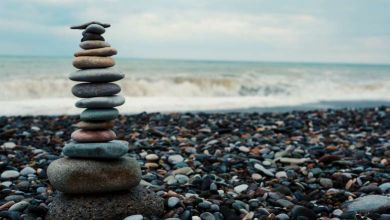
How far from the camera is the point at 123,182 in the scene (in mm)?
4508

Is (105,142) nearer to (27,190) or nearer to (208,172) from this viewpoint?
(27,190)

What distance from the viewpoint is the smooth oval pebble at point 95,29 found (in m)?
4.61

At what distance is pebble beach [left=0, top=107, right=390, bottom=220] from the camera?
193 inches

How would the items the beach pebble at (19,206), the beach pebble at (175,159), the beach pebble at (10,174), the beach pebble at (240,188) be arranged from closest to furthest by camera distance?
the beach pebble at (19,206), the beach pebble at (240,188), the beach pebble at (10,174), the beach pebble at (175,159)

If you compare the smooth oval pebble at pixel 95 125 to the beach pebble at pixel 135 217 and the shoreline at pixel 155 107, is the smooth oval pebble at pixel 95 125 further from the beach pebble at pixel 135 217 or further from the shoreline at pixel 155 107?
the shoreline at pixel 155 107

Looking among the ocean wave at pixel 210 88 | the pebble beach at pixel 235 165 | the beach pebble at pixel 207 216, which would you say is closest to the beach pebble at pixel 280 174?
the pebble beach at pixel 235 165

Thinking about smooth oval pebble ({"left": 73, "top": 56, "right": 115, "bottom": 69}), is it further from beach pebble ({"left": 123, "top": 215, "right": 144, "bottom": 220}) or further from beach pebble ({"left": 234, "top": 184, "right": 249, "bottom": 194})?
beach pebble ({"left": 234, "top": 184, "right": 249, "bottom": 194})

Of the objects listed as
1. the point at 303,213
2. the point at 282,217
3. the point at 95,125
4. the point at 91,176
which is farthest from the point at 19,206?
the point at 303,213

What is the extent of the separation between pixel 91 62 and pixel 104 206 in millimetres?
1266

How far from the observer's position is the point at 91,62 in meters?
4.55

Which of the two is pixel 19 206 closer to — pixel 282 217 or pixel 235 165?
pixel 282 217

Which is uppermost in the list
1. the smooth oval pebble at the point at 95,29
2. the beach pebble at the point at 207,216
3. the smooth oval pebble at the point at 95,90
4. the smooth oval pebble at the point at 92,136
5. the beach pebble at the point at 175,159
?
the smooth oval pebble at the point at 95,29

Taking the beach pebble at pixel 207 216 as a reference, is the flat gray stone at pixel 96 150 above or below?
above

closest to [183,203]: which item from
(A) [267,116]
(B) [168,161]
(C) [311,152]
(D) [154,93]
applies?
(B) [168,161]
